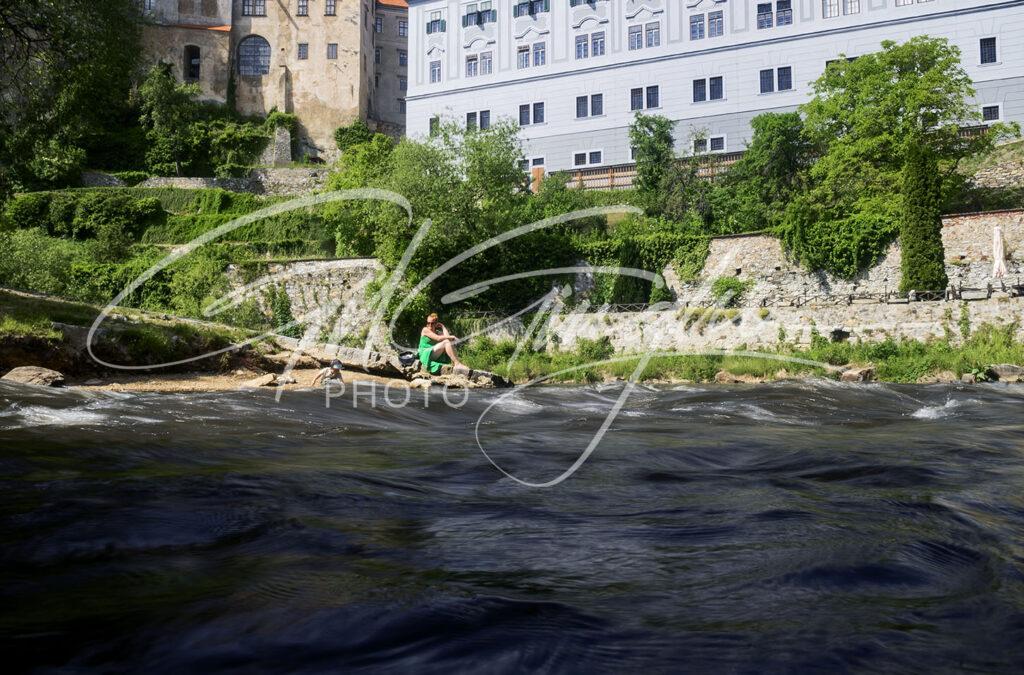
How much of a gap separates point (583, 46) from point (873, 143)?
22071 millimetres

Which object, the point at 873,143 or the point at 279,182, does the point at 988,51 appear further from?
the point at 279,182

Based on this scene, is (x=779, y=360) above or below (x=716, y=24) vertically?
below

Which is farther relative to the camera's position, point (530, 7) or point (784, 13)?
point (530, 7)

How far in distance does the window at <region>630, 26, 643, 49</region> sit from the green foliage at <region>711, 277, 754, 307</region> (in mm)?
21507

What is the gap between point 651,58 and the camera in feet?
151

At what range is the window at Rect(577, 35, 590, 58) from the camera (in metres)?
48.1

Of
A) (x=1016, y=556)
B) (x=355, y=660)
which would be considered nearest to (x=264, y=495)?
(x=355, y=660)

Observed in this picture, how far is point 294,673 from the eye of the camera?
2627mm

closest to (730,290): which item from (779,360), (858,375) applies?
(779,360)

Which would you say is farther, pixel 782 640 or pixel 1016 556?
pixel 1016 556

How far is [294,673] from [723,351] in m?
25.3

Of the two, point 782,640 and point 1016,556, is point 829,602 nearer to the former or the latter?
point 782,640

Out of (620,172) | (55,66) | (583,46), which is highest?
(583,46)

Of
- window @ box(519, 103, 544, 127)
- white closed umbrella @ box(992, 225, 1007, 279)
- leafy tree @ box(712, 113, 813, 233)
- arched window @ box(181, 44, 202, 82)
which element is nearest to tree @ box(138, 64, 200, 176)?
arched window @ box(181, 44, 202, 82)
